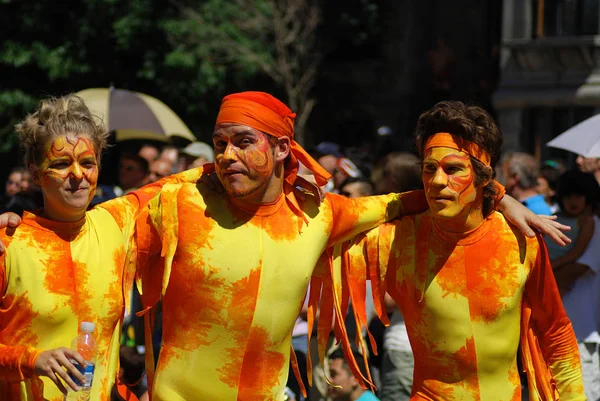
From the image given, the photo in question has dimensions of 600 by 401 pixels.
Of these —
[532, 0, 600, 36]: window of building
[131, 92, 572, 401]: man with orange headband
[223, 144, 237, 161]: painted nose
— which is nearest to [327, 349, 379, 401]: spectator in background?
[131, 92, 572, 401]: man with orange headband

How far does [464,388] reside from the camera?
532cm

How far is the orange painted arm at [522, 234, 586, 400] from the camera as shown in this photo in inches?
212

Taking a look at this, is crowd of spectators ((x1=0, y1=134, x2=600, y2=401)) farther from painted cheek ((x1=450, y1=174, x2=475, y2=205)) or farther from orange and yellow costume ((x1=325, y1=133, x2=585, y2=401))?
painted cheek ((x1=450, y1=174, x2=475, y2=205))

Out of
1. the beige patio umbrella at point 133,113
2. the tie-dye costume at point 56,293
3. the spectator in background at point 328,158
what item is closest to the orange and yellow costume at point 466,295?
the tie-dye costume at point 56,293

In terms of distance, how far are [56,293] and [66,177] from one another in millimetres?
507

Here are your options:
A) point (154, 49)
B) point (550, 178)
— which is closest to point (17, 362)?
point (550, 178)

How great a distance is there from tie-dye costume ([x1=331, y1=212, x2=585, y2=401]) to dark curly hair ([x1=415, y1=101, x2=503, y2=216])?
0.74 ft

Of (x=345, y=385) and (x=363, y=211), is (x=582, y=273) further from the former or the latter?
(x=363, y=211)

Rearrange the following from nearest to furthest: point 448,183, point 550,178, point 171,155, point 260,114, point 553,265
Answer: point 260,114, point 448,183, point 553,265, point 171,155, point 550,178

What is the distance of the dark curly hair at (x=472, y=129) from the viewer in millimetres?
5273

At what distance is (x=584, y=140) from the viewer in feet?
26.7

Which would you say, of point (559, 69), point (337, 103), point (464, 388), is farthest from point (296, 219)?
point (337, 103)

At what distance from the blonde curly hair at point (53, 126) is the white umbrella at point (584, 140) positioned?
12.9 feet

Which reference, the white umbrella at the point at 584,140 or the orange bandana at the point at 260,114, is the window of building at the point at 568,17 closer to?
the white umbrella at the point at 584,140
